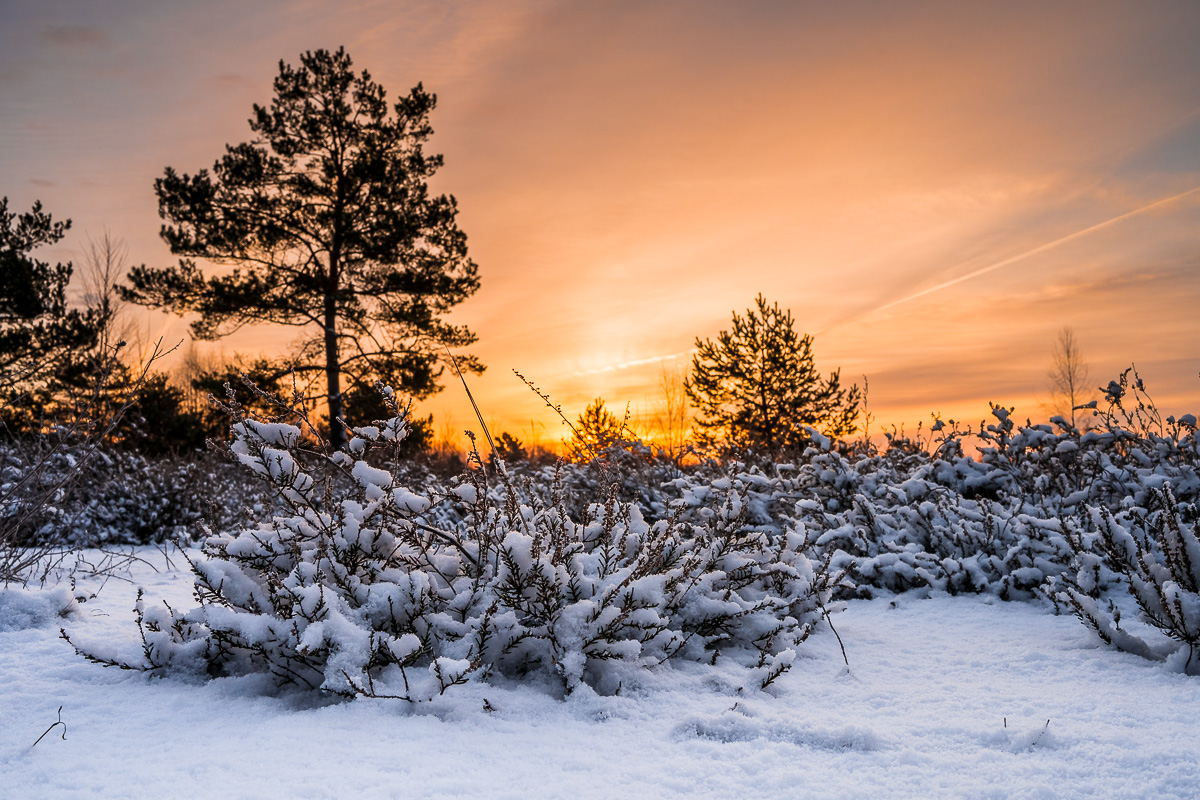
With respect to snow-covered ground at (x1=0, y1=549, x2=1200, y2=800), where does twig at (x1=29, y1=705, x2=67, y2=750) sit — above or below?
above

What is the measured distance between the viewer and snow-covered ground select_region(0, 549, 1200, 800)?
1386mm

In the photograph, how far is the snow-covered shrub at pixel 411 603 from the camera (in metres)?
1.88

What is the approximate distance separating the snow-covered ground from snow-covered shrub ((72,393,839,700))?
10 cm

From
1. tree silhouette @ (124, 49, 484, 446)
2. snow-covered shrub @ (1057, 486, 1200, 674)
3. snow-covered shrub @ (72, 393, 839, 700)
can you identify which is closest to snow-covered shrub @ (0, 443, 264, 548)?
snow-covered shrub @ (72, 393, 839, 700)

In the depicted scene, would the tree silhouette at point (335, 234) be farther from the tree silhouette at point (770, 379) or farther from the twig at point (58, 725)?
the twig at point (58, 725)

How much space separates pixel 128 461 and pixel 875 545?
6.55 m

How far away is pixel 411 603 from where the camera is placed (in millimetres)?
2012

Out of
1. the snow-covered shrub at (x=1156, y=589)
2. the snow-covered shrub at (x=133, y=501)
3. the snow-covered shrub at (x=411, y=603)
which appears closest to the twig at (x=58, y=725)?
the snow-covered shrub at (x=411, y=603)

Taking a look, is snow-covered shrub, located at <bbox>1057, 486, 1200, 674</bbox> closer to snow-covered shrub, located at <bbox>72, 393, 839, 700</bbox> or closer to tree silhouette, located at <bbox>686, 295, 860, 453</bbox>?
snow-covered shrub, located at <bbox>72, 393, 839, 700</bbox>

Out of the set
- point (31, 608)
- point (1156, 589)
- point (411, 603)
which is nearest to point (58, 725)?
point (411, 603)

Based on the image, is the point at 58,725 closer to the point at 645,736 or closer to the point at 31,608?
the point at 31,608

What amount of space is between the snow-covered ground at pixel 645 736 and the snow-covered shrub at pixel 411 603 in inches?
4.0

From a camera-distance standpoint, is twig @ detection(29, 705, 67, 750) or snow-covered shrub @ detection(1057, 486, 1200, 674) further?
snow-covered shrub @ detection(1057, 486, 1200, 674)

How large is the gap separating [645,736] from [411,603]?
783mm
